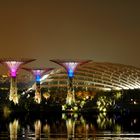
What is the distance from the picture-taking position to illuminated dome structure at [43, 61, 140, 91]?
111 m

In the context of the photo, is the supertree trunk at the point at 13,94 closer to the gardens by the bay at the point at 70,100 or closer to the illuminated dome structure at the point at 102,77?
the gardens by the bay at the point at 70,100

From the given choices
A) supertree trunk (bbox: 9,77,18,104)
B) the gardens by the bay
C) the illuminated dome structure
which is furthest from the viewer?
the illuminated dome structure

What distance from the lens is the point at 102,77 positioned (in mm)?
113250

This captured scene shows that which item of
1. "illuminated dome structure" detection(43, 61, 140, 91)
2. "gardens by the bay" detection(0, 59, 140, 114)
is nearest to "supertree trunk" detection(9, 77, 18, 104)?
"gardens by the bay" detection(0, 59, 140, 114)

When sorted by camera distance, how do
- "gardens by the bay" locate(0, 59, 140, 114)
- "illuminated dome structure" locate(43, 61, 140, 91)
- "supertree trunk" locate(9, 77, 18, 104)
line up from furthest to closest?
"illuminated dome structure" locate(43, 61, 140, 91) → "supertree trunk" locate(9, 77, 18, 104) → "gardens by the bay" locate(0, 59, 140, 114)

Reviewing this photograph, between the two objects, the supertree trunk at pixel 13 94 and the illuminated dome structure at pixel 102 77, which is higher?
the illuminated dome structure at pixel 102 77

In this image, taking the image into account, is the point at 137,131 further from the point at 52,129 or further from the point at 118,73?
the point at 118,73

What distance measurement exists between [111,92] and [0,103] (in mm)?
20181

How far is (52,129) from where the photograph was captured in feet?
163

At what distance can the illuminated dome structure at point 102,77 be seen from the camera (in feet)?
364

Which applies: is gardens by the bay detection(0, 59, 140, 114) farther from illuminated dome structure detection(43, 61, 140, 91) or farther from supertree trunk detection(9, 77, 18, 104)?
illuminated dome structure detection(43, 61, 140, 91)

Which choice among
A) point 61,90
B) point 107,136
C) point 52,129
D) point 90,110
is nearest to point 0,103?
point 90,110

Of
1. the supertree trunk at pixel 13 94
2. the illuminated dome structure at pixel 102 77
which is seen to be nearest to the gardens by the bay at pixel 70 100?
the supertree trunk at pixel 13 94

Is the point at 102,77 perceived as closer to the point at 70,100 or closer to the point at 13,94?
the point at 70,100
